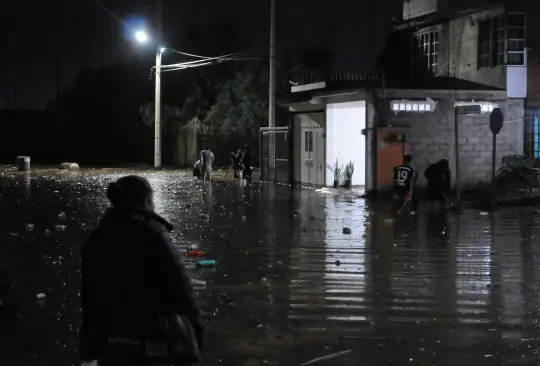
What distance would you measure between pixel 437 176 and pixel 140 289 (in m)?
18.4

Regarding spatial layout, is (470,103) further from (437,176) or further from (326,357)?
(326,357)

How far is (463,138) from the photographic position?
28.7m

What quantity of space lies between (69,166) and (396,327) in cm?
4407

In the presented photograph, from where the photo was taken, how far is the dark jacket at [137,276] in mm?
4555

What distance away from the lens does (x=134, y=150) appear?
66.7 m

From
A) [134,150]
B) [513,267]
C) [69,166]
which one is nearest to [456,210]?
[513,267]

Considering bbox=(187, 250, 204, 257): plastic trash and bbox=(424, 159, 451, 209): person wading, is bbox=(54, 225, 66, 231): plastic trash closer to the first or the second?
bbox=(187, 250, 204, 257): plastic trash

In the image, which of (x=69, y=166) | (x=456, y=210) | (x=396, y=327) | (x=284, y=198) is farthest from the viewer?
(x=69, y=166)

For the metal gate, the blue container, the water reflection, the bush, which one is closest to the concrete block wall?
the bush

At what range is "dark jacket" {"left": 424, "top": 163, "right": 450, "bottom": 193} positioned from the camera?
22.0m

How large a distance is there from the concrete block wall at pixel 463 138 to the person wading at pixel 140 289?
2422 cm

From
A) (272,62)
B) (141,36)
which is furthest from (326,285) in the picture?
(141,36)

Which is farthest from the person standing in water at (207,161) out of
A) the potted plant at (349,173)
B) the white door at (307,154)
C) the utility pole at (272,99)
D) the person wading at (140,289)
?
the person wading at (140,289)

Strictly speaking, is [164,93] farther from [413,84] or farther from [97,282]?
[97,282]
